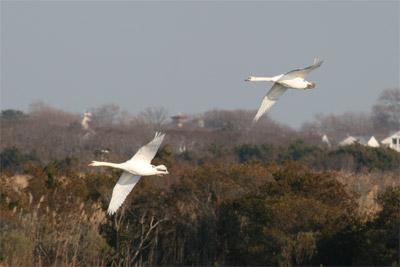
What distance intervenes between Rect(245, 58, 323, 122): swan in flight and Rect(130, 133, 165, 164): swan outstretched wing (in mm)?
2596

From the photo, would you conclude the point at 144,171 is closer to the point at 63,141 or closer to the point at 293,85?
the point at 293,85

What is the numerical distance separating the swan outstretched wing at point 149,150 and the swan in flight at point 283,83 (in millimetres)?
2596

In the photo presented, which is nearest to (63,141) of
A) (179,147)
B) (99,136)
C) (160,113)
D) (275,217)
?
(99,136)

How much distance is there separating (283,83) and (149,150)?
345 centimetres

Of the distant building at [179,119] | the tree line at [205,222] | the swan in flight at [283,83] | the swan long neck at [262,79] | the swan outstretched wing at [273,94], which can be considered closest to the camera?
Result: the swan in flight at [283,83]

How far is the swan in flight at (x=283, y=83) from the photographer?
483 inches

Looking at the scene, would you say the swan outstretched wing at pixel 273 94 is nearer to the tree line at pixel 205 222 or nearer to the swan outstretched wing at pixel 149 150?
the swan outstretched wing at pixel 149 150

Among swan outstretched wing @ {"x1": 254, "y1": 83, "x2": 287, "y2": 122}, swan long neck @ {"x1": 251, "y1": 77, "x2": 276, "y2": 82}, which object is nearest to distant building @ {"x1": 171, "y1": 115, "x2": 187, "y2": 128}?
swan outstretched wing @ {"x1": 254, "y1": 83, "x2": 287, "y2": 122}

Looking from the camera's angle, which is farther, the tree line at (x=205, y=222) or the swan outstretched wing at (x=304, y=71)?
the tree line at (x=205, y=222)

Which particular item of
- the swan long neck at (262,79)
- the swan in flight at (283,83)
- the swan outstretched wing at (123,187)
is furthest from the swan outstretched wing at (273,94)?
the swan outstretched wing at (123,187)

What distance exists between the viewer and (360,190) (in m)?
22.0

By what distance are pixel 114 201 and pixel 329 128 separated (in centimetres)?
12527

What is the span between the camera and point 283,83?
12.7 metres

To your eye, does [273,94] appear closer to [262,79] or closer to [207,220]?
[262,79]
